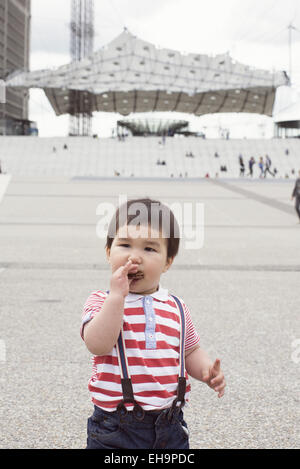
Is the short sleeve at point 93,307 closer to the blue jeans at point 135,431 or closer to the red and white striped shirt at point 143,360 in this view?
the red and white striped shirt at point 143,360

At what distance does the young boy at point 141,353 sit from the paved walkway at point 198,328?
4.02ft

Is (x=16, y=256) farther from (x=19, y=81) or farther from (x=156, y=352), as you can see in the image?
(x=19, y=81)

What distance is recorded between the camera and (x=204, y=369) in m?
2.15

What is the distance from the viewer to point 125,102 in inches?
4171

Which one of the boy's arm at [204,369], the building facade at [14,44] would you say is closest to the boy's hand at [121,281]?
the boy's arm at [204,369]

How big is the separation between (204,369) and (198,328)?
3.36 metres

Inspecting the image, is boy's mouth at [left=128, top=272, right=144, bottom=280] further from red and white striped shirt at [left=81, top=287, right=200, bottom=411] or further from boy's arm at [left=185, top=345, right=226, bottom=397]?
boy's arm at [left=185, top=345, right=226, bottom=397]

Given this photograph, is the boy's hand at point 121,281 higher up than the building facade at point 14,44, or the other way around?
the building facade at point 14,44

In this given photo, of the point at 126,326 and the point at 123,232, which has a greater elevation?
the point at 123,232

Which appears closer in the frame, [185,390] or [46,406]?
[185,390]

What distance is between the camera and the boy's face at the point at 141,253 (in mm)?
1974

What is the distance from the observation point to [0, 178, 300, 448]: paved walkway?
345 centimetres
